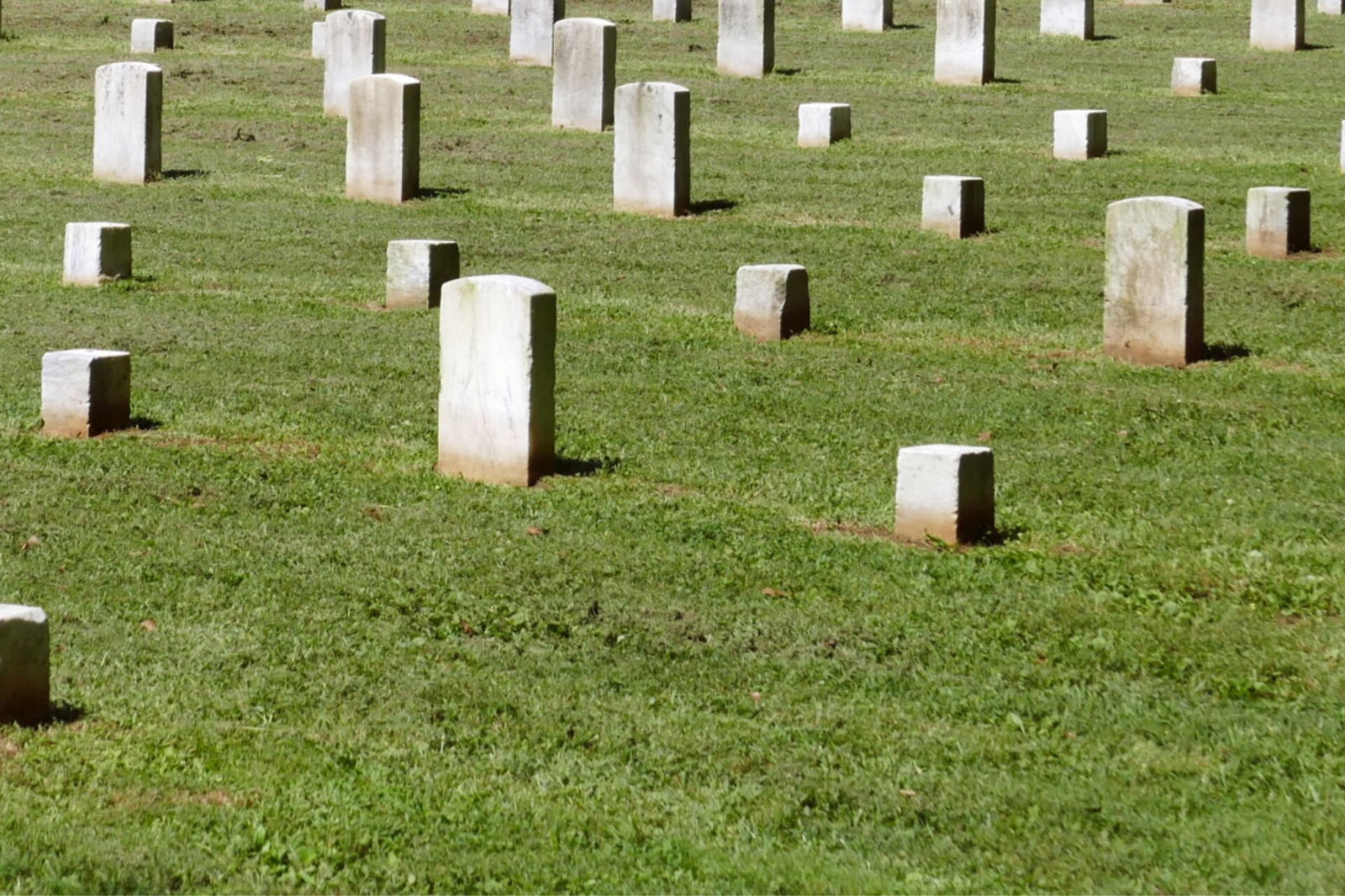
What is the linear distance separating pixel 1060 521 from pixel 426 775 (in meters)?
4.77

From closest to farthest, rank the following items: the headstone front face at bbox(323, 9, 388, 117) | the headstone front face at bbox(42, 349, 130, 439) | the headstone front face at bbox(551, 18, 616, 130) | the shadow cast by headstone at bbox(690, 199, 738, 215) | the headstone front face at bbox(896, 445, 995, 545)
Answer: the headstone front face at bbox(896, 445, 995, 545), the headstone front face at bbox(42, 349, 130, 439), the shadow cast by headstone at bbox(690, 199, 738, 215), the headstone front face at bbox(551, 18, 616, 130), the headstone front face at bbox(323, 9, 388, 117)

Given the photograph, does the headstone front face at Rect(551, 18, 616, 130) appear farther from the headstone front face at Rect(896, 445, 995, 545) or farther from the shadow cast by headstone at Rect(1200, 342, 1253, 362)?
the headstone front face at Rect(896, 445, 995, 545)

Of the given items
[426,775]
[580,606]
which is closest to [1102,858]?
[426,775]

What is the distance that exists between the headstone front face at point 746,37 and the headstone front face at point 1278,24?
7750 mm

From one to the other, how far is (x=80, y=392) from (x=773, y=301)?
228 inches

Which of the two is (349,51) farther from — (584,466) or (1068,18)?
(584,466)

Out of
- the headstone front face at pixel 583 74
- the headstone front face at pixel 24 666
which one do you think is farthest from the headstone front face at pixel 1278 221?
the headstone front face at pixel 24 666

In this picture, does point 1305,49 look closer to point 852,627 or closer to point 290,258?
point 290,258

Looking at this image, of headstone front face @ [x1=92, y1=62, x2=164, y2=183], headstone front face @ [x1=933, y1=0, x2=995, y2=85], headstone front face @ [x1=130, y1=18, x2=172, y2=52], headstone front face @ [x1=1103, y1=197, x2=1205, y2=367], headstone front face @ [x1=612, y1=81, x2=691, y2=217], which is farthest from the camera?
headstone front face @ [x1=130, y1=18, x2=172, y2=52]

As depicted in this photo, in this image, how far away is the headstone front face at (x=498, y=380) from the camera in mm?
11578

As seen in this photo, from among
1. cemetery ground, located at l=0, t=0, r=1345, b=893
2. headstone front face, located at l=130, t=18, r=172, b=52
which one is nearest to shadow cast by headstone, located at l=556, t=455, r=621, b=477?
cemetery ground, located at l=0, t=0, r=1345, b=893

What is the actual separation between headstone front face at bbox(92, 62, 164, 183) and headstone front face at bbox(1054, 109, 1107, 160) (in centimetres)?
1040

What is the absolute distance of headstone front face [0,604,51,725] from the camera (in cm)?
737

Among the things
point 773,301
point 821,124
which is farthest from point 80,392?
point 821,124
